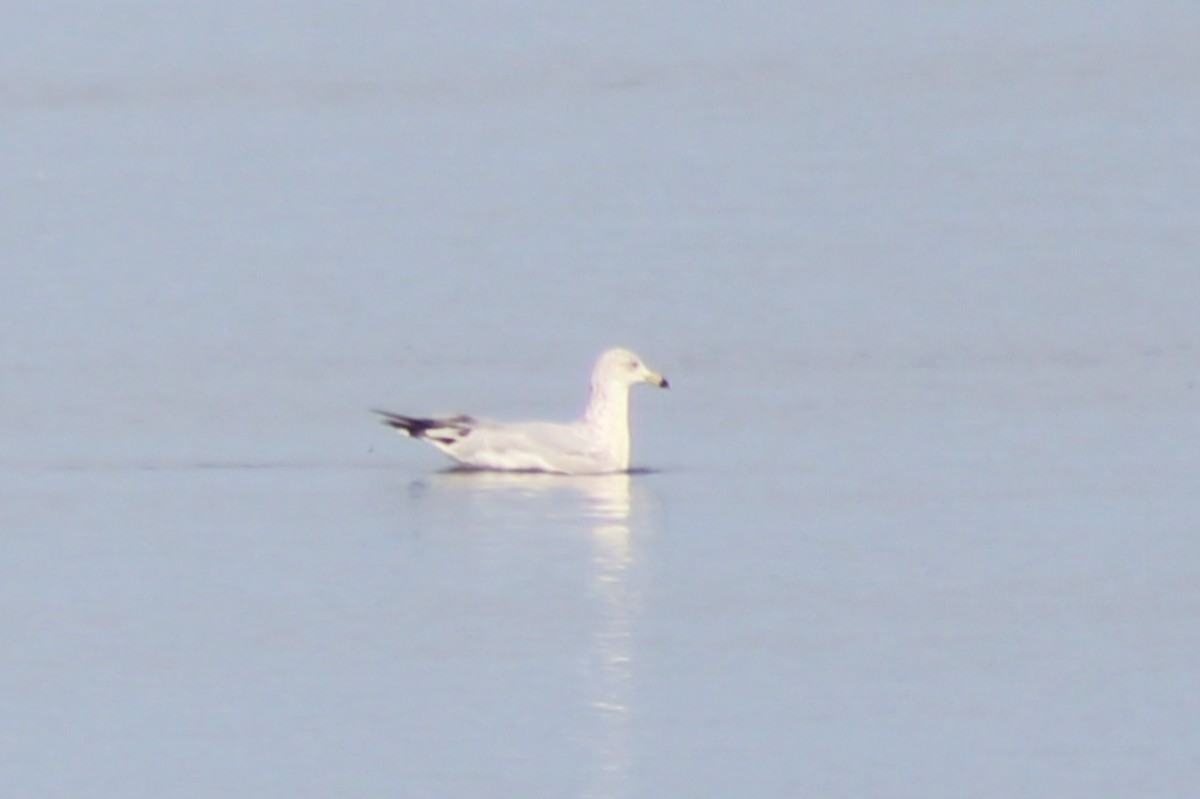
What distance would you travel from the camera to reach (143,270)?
62.3 ft

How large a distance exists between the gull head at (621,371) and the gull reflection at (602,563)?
1.75 ft

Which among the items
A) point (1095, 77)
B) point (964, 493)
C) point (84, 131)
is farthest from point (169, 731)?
point (1095, 77)

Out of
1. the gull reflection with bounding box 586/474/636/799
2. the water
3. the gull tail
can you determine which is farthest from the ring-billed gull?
the gull reflection with bounding box 586/474/636/799

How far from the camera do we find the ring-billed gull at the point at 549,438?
488 inches

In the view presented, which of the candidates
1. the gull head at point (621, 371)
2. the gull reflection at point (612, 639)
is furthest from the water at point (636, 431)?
the gull head at point (621, 371)

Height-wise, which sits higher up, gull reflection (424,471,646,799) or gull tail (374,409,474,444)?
gull tail (374,409,474,444)

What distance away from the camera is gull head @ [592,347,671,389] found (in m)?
12.8

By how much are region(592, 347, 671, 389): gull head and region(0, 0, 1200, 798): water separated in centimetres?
36

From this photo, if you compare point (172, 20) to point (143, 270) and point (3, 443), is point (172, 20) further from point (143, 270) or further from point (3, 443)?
point (3, 443)

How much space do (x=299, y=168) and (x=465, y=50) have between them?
9.54 metres

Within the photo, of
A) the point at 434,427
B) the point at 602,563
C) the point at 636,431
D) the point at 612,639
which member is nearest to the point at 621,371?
the point at 434,427

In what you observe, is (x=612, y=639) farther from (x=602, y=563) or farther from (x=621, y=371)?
(x=621, y=371)

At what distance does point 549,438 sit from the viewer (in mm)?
12391

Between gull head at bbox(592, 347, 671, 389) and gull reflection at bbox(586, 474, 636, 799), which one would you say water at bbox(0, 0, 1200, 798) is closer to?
gull reflection at bbox(586, 474, 636, 799)
